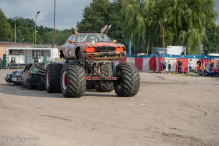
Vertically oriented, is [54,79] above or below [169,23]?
below

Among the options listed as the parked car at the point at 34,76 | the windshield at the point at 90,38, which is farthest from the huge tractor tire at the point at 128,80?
the parked car at the point at 34,76

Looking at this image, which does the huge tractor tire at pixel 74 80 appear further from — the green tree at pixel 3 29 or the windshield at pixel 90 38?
the green tree at pixel 3 29

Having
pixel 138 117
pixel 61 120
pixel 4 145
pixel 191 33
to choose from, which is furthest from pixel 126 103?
pixel 191 33

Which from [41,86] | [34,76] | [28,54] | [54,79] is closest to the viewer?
[54,79]

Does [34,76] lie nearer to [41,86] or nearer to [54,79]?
[41,86]

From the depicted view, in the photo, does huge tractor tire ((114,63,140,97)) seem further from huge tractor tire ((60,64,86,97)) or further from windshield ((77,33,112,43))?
windshield ((77,33,112,43))

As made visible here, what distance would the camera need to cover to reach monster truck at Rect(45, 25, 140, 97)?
39.6ft

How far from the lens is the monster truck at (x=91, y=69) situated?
12078mm

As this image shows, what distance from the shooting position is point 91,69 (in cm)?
1303

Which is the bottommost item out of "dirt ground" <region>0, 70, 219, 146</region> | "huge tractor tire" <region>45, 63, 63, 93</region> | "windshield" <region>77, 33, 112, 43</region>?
"dirt ground" <region>0, 70, 219, 146</region>

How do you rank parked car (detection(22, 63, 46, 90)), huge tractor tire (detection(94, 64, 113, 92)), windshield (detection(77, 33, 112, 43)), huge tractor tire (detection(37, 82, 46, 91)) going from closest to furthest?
windshield (detection(77, 33, 112, 43)), huge tractor tire (detection(94, 64, 113, 92)), huge tractor tire (detection(37, 82, 46, 91)), parked car (detection(22, 63, 46, 90))

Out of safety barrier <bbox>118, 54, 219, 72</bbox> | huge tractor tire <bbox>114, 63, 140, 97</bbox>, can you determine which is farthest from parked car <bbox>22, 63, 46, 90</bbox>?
safety barrier <bbox>118, 54, 219, 72</bbox>

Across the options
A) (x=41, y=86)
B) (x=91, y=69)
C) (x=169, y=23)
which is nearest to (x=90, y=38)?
(x=91, y=69)

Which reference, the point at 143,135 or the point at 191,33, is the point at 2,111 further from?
the point at 191,33
